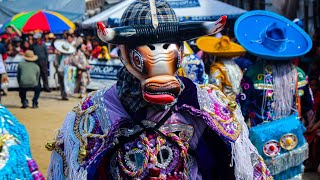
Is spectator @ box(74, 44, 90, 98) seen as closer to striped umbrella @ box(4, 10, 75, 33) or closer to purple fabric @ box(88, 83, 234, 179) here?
striped umbrella @ box(4, 10, 75, 33)

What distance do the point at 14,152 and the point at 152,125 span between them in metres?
0.73

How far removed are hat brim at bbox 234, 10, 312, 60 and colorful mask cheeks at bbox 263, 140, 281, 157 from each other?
2.70ft

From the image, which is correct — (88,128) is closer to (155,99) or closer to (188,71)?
(155,99)

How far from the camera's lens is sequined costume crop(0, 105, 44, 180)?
9.52 ft

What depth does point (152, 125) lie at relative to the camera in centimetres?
324

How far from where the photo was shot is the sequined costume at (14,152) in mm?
2902

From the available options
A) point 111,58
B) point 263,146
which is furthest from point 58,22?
point 263,146

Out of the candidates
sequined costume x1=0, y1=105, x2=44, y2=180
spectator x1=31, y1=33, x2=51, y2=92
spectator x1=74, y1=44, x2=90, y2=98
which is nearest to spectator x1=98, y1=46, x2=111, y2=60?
spectator x1=74, y1=44, x2=90, y2=98

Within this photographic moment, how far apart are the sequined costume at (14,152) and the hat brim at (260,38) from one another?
10.5 feet

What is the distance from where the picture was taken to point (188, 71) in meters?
8.07

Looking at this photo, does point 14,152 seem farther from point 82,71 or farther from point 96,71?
point 96,71

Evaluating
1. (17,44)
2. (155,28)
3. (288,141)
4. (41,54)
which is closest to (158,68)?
(155,28)

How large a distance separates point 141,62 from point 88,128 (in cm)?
45

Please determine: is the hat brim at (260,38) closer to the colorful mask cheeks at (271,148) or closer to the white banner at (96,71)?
the colorful mask cheeks at (271,148)
